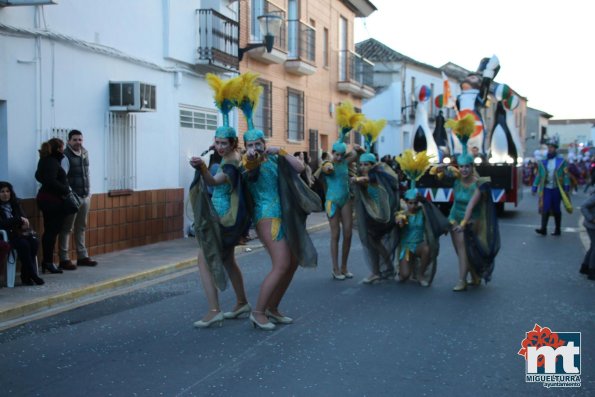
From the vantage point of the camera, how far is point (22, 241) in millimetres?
8914

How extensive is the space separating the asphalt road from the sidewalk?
41cm

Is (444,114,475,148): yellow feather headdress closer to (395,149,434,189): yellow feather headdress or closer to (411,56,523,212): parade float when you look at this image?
(395,149,434,189): yellow feather headdress

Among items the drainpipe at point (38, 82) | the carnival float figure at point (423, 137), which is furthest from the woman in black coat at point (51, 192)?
the carnival float figure at point (423, 137)

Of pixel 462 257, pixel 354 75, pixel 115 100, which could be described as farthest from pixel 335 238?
pixel 354 75

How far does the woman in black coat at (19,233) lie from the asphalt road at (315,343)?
44.5 inches

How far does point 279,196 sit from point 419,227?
2.90 metres

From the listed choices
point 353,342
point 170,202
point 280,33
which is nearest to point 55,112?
point 170,202

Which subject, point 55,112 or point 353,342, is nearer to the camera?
point 353,342

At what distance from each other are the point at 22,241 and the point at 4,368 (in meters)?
3.51

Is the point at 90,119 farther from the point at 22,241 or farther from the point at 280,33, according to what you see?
the point at 280,33

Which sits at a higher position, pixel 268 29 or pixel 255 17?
pixel 255 17

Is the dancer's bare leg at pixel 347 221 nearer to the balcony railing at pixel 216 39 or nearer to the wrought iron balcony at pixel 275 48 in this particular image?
the balcony railing at pixel 216 39

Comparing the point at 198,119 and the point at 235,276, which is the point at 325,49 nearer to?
the point at 198,119

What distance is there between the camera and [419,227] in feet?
30.0
